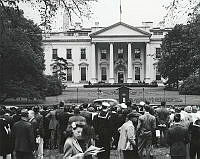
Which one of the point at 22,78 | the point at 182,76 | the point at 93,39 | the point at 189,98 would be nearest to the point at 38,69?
the point at 22,78

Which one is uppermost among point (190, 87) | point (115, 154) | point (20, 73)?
point (20, 73)

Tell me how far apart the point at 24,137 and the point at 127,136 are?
2.58 meters

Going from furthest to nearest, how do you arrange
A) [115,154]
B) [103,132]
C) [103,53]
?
[103,53], [115,154], [103,132]

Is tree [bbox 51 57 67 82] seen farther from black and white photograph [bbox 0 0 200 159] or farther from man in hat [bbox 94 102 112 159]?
man in hat [bbox 94 102 112 159]

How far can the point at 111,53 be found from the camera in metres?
84.2

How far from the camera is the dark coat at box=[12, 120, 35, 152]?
37.3 ft

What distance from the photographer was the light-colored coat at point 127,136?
1189 centimetres

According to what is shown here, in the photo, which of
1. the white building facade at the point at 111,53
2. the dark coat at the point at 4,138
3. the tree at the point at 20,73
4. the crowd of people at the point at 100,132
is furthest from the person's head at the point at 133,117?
the white building facade at the point at 111,53

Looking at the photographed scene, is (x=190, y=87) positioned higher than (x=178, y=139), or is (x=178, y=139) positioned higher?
(x=178, y=139)

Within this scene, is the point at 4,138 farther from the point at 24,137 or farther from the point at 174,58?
the point at 174,58

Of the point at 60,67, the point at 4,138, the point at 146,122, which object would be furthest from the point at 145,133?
the point at 60,67

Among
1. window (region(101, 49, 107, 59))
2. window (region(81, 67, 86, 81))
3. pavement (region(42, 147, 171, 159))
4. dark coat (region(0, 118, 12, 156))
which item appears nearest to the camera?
Result: dark coat (region(0, 118, 12, 156))

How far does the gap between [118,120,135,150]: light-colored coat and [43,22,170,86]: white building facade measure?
235 ft

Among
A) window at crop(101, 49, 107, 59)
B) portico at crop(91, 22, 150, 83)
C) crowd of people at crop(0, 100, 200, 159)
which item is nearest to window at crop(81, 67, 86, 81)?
portico at crop(91, 22, 150, 83)
